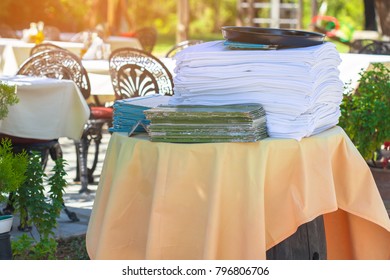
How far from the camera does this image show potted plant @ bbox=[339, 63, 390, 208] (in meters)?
5.86

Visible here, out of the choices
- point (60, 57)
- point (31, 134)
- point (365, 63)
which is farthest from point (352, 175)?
point (365, 63)

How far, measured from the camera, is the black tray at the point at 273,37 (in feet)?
13.1

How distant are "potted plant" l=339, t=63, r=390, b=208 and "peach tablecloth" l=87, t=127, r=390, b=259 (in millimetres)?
1862

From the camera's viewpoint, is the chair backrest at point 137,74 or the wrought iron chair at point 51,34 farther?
the wrought iron chair at point 51,34

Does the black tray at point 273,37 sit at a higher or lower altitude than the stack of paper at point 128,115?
higher

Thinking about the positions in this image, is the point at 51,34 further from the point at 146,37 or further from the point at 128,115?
the point at 128,115

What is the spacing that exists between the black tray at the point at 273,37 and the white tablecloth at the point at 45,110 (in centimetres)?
202

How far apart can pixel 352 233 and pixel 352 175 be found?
1.35ft

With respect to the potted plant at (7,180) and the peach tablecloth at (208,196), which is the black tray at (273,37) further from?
the potted plant at (7,180)

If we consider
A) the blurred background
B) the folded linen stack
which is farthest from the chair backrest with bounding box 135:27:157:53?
the folded linen stack

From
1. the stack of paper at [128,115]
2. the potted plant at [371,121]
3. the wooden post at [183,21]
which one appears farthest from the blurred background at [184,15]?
the stack of paper at [128,115]

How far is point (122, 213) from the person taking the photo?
393cm

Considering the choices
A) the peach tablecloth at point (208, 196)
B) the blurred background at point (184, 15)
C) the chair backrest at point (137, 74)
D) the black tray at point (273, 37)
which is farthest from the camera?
the blurred background at point (184, 15)

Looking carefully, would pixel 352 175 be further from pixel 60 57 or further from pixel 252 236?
pixel 60 57
